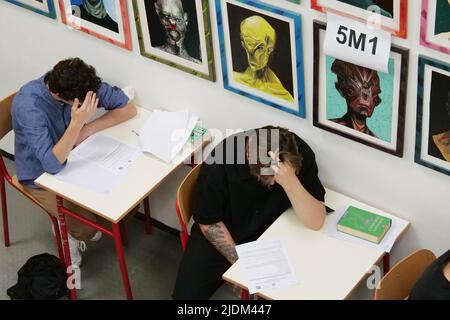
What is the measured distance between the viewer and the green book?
127 inches

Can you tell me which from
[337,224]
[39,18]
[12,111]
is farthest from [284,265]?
[39,18]

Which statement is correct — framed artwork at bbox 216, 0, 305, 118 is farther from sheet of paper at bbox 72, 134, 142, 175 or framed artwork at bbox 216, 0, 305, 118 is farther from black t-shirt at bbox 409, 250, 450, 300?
black t-shirt at bbox 409, 250, 450, 300

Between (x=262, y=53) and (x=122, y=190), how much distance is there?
0.87 m

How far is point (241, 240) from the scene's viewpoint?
3.46 m

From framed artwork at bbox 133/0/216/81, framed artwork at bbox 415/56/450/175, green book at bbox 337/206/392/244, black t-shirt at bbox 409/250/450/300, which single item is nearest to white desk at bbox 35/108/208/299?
framed artwork at bbox 133/0/216/81

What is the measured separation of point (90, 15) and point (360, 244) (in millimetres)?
1700

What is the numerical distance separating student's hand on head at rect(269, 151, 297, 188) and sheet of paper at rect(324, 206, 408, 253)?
268mm

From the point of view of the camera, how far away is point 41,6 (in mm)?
3953

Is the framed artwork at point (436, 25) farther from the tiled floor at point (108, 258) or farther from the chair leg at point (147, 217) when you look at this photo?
the chair leg at point (147, 217)

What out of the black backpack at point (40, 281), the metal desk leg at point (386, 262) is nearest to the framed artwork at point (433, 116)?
the metal desk leg at point (386, 262)

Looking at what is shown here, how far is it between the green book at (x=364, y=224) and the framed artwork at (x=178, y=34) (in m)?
0.88

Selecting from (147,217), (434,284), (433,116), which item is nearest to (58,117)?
(147,217)

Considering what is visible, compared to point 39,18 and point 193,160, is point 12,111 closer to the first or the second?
point 39,18

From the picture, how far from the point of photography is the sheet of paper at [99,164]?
351cm
